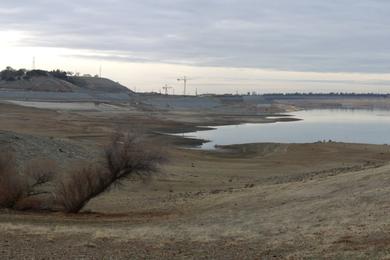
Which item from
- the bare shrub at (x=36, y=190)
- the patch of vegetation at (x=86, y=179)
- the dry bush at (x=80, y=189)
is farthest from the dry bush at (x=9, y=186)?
the dry bush at (x=80, y=189)

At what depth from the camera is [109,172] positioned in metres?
24.3

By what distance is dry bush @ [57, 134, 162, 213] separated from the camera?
2394 cm

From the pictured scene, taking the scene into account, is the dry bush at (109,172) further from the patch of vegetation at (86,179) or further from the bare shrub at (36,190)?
the bare shrub at (36,190)

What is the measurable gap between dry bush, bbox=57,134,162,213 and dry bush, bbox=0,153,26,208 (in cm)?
153

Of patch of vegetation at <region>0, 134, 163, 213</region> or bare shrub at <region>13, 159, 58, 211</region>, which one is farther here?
bare shrub at <region>13, 159, 58, 211</region>

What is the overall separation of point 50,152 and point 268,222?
77.7 ft

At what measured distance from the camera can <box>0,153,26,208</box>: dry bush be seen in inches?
924

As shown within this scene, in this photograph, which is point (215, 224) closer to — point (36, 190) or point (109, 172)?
point (109, 172)

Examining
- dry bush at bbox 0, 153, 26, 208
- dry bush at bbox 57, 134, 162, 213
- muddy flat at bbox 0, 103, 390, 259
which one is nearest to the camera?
muddy flat at bbox 0, 103, 390, 259

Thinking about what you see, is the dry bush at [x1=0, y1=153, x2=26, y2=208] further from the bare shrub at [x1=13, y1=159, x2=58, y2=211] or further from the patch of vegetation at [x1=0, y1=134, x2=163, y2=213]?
the bare shrub at [x1=13, y1=159, x2=58, y2=211]

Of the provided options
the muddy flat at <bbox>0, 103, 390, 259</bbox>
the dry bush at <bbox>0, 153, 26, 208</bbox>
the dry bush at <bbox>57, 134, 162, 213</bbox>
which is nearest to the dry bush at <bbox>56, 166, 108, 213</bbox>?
the dry bush at <bbox>57, 134, 162, 213</bbox>

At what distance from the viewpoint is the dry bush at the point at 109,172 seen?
2394 cm

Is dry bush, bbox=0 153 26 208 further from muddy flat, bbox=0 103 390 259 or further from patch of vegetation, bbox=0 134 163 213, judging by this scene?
muddy flat, bbox=0 103 390 259

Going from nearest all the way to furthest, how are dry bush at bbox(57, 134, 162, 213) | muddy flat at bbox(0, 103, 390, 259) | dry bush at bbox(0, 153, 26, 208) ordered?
muddy flat at bbox(0, 103, 390, 259)
dry bush at bbox(0, 153, 26, 208)
dry bush at bbox(57, 134, 162, 213)
